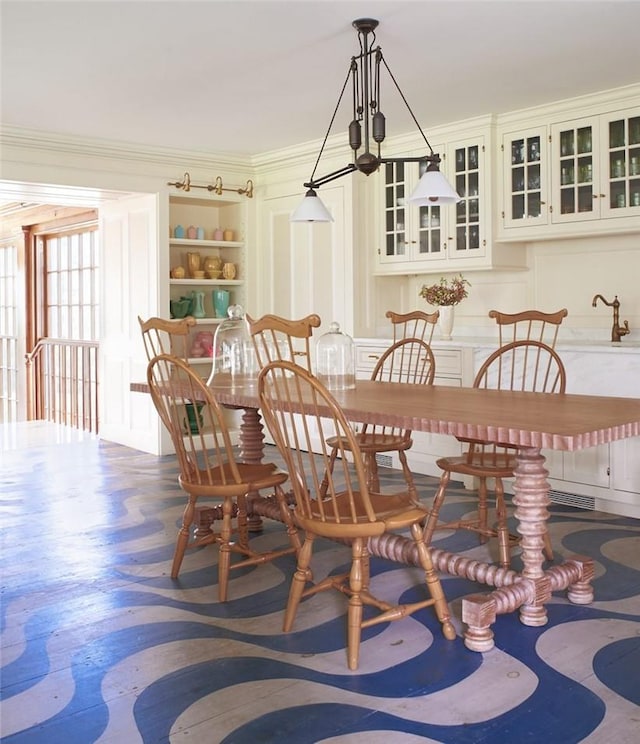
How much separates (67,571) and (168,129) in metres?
3.33

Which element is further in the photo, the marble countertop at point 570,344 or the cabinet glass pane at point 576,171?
the cabinet glass pane at point 576,171

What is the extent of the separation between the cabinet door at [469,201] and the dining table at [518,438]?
2.26 metres

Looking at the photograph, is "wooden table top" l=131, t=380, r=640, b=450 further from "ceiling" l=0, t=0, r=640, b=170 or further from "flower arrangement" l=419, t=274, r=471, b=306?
"flower arrangement" l=419, t=274, r=471, b=306

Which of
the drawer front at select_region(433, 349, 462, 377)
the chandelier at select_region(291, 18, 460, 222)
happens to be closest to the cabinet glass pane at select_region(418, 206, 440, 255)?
the drawer front at select_region(433, 349, 462, 377)

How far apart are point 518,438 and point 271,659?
1.02 m

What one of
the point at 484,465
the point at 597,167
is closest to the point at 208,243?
the point at 597,167

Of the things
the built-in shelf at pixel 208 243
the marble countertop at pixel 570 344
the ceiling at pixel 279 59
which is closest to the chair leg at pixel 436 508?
the marble countertop at pixel 570 344

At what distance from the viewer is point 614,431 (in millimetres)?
2373

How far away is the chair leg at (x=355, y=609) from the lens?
241 cm

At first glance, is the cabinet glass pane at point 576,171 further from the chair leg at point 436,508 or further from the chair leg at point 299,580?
the chair leg at point 299,580

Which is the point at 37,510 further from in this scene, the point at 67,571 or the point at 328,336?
the point at 328,336

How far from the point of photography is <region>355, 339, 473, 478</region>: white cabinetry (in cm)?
499

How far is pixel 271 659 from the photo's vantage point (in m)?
2.47

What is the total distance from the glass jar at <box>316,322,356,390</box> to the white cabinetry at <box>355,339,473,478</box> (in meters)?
1.57
